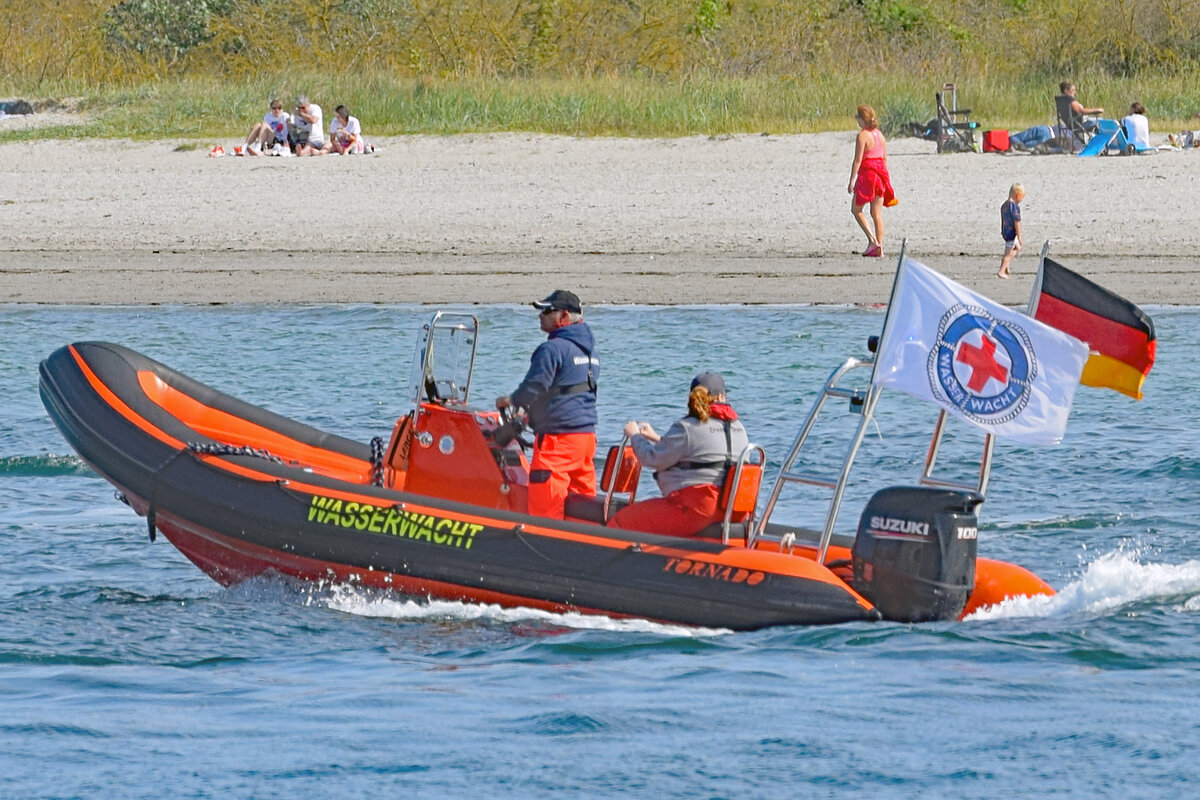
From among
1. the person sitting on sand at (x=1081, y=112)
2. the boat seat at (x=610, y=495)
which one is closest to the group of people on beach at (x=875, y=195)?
the person sitting on sand at (x=1081, y=112)

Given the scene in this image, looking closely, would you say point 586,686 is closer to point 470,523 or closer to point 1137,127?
point 470,523

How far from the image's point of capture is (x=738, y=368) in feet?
43.3

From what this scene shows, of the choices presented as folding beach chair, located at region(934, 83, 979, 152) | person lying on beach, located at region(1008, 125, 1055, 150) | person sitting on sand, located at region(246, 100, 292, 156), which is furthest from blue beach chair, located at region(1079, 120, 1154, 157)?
person sitting on sand, located at region(246, 100, 292, 156)

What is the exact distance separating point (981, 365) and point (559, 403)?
2.04 metres

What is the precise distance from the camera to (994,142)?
20.6m

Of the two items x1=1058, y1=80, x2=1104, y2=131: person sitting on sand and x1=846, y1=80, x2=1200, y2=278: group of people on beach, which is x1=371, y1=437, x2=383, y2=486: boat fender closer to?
x1=846, y1=80, x2=1200, y2=278: group of people on beach

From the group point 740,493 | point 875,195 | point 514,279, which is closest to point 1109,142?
point 875,195

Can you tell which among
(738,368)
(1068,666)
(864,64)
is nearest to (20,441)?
(738,368)

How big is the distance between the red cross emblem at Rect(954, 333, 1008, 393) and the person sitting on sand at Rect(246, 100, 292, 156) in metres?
15.5

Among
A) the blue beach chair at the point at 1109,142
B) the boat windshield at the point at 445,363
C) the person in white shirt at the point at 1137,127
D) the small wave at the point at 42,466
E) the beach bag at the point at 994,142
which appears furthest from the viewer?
the beach bag at the point at 994,142

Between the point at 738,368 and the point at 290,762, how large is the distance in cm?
747

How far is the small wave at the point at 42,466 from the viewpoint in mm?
10570

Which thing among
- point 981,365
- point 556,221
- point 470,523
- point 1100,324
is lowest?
point 470,523

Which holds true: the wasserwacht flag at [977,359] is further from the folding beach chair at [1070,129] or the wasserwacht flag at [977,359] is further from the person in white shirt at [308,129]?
the person in white shirt at [308,129]
